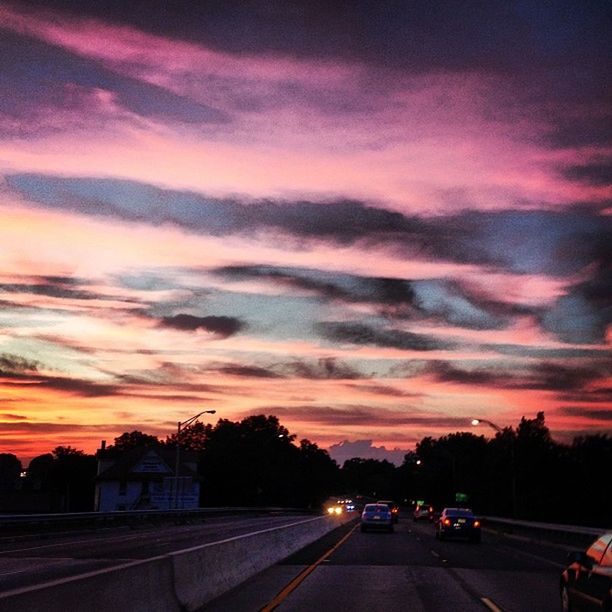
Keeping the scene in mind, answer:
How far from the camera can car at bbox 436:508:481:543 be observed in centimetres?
4284

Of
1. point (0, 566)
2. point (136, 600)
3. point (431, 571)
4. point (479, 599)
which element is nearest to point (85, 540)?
point (0, 566)

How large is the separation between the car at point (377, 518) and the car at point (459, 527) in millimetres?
7370

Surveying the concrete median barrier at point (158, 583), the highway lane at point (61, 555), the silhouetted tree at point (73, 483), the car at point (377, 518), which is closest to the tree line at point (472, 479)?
the silhouetted tree at point (73, 483)

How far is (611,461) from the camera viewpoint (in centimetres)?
9981

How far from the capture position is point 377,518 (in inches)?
2012

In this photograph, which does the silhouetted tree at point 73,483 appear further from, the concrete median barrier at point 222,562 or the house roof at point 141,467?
the concrete median barrier at point 222,562

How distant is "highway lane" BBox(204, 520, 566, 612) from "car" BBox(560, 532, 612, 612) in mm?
2193

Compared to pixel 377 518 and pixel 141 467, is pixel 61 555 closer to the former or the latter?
pixel 377 518

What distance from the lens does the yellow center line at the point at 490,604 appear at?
1468cm

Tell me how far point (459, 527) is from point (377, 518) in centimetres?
889

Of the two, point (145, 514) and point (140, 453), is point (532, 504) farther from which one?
point (145, 514)

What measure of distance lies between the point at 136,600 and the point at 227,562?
744 cm

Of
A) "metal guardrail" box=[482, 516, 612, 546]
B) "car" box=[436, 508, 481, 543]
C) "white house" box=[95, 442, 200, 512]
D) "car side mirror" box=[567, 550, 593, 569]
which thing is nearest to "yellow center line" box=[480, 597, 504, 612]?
"car side mirror" box=[567, 550, 593, 569]

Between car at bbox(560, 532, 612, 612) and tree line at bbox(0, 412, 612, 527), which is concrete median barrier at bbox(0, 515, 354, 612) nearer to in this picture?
car at bbox(560, 532, 612, 612)
